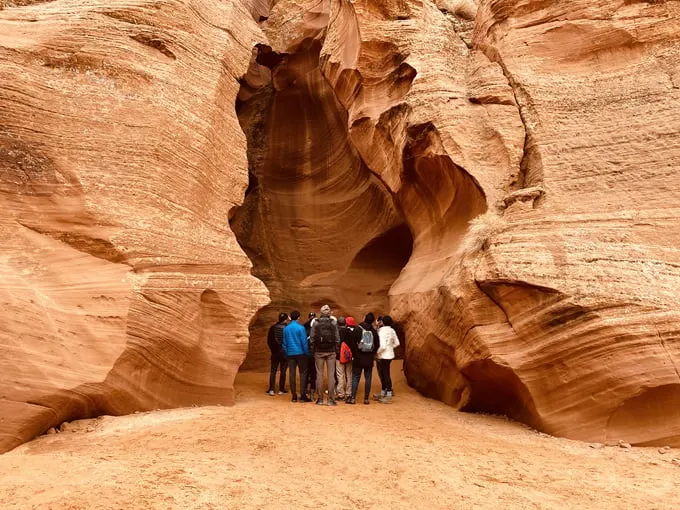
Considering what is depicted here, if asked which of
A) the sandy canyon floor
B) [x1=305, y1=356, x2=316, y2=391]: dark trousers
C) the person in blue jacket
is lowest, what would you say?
the sandy canyon floor

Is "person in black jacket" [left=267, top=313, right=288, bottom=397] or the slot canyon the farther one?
"person in black jacket" [left=267, top=313, right=288, bottom=397]

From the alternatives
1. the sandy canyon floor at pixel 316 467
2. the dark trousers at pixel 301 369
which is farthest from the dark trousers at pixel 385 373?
the sandy canyon floor at pixel 316 467

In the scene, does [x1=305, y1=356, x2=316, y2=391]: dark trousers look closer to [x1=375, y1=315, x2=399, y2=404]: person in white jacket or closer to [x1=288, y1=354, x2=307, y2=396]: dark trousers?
[x1=288, y1=354, x2=307, y2=396]: dark trousers

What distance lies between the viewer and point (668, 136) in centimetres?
664

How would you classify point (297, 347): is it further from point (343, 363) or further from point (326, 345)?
point (343, 363)

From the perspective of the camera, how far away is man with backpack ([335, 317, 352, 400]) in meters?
7.84

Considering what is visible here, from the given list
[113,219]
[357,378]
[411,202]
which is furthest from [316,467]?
[411,202]

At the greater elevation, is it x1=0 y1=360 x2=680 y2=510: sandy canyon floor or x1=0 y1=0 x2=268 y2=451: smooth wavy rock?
x1=0 y1=0 x2=268 y2=451: smooth wavy rock

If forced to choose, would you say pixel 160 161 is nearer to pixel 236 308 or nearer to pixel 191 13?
pixel 236 308

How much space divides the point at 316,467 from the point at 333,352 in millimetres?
2939

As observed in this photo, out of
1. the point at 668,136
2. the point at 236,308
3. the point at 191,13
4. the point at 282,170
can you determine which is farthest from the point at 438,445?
the point at 282,170

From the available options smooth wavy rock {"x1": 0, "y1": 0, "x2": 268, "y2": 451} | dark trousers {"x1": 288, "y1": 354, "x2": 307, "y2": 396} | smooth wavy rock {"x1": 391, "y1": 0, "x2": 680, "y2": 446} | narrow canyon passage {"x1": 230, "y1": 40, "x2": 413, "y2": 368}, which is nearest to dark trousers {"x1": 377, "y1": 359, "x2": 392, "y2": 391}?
smooth wavy rock {"x1": 391, "y1": 0, "x2": 680, "y2": 446}

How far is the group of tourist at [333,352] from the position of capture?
7.47m

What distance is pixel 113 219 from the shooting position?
6.69 m
